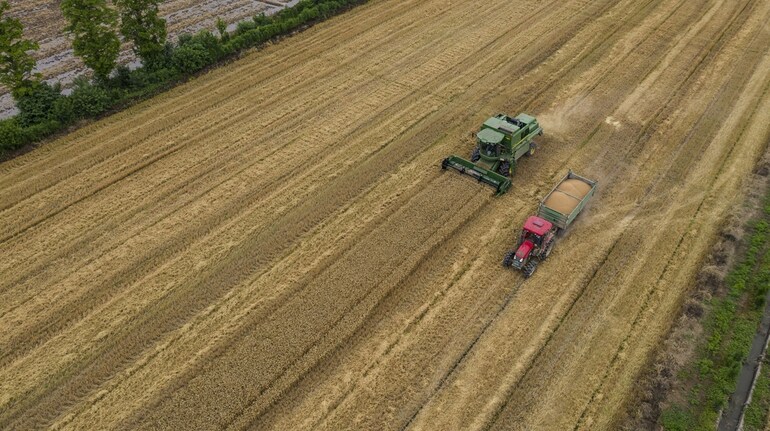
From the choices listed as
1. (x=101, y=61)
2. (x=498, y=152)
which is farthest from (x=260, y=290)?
(x=101, y=61)

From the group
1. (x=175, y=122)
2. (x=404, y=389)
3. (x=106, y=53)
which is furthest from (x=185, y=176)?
(x=404, y=389)

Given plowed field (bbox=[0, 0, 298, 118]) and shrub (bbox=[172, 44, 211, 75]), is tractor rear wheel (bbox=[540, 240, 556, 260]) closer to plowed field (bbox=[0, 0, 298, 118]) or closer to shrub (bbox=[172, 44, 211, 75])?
shrub (bbox=[172, 44, 211, 75])

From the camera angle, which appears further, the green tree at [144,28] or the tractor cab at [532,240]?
the green tree at [144,28]

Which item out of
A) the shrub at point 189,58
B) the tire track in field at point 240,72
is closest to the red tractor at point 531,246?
the tire track in field at point 240,72

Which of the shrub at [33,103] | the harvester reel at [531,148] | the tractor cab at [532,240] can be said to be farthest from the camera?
the shrub at [33,103]

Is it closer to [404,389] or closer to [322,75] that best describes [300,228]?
[404,389]

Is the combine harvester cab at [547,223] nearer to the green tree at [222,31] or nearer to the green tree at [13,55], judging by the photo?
the green tree at [222,31]
